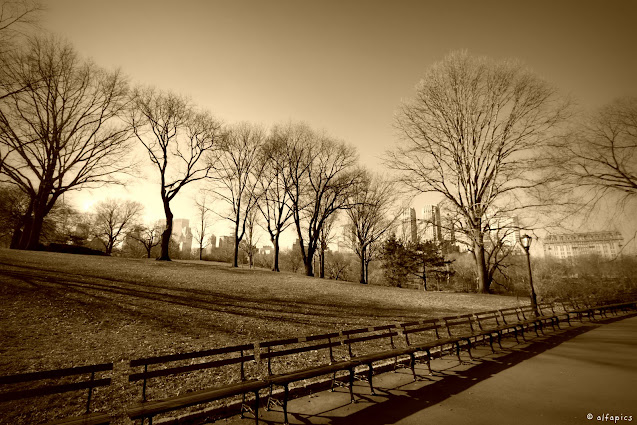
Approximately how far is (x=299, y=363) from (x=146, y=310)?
535 cm

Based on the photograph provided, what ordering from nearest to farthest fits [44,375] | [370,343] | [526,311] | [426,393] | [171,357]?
1. [44,375]
2. [171,357]
3. [426,393]
4. [370,343]
5. [526,311]

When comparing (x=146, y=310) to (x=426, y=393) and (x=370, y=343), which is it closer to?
(x=370, y=343)

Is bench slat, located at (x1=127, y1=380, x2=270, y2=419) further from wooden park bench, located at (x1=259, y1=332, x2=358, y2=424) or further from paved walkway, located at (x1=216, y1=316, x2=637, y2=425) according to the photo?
paved walkway, located at (x1=216, y1=316, x2=637, y2=425)

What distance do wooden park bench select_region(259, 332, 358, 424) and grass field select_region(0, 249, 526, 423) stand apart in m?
1.51

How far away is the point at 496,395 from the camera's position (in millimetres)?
4793

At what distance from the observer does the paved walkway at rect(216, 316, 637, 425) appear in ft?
13.3

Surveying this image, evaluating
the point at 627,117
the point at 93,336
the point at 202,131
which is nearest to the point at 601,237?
the point at 627,117

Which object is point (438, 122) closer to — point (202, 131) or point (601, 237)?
point (601, 237)

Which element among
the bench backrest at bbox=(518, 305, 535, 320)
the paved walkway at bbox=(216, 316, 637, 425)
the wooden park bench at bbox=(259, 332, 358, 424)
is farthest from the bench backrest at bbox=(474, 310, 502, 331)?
the wooden park bench at bbox=(259, 332, 358, 424)

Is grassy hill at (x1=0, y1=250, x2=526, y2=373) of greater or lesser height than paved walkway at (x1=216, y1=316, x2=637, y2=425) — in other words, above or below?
above

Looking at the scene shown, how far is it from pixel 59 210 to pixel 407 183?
40.3 m

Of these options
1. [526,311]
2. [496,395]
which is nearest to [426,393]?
[496,395]

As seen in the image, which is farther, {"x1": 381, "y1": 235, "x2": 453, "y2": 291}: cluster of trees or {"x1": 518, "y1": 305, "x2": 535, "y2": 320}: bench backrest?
{"x1": 381, "y1": 235, "x2": 453, "y2": 291}: cluster of trees

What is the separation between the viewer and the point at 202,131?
74.8 ft
